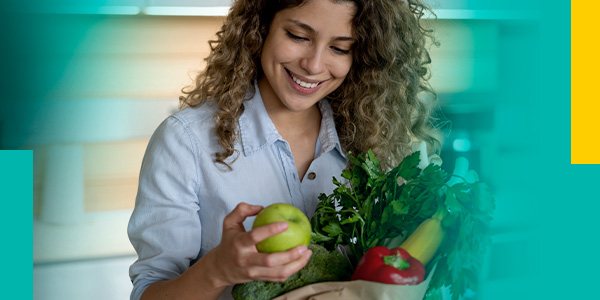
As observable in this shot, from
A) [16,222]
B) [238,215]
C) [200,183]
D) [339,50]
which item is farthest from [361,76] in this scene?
[16,222]

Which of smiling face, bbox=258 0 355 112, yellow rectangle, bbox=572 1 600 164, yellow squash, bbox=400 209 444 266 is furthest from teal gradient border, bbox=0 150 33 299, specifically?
yellow rectangle, bbox=572 1 600 164

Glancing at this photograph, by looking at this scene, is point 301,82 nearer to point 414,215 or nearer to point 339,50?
point 339,50

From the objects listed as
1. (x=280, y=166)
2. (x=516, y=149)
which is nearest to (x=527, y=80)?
(x=516, y=149)

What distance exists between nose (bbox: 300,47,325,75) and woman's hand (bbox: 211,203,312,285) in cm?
34

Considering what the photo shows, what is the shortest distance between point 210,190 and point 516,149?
91.0 inches

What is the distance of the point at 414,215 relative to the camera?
1028mm

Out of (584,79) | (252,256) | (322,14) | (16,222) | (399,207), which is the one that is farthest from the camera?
(584,79)

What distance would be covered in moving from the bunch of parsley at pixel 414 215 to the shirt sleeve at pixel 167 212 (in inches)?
10.4

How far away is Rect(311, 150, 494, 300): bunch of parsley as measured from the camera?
0.95 meters

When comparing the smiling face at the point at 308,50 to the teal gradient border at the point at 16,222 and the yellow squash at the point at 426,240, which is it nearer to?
the yellow squash at the point at 426,240

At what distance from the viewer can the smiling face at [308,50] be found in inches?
45.4

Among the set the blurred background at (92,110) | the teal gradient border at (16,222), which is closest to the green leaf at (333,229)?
the teal gradient border at (16,222)

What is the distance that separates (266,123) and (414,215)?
43 cm

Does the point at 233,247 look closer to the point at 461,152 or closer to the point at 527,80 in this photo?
the point at 461,152
